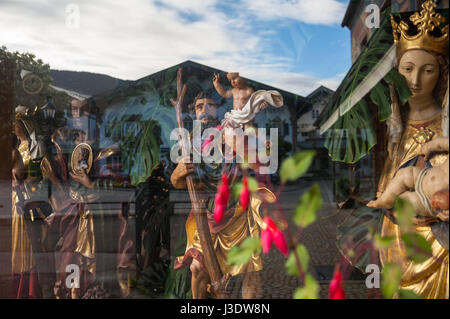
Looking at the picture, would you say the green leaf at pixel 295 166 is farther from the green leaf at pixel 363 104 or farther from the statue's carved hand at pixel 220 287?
the statue's carved hand at pixel 220 287

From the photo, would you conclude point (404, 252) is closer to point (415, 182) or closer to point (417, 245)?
point (415, 182)

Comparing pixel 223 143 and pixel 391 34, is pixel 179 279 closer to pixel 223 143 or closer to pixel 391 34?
pixel 223 143

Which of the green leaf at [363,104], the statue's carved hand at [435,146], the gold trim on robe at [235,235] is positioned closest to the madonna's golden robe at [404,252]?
the statue's carved hand at [435,146]

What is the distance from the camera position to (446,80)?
281 centimetres

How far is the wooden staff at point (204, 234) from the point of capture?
310cm

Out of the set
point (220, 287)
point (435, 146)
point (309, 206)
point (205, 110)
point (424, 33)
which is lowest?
point (220, 287)

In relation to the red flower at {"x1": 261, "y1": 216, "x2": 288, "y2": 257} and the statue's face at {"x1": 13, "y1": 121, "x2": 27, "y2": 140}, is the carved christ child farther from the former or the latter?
the statue's face at {"x1": 13, "y1": 121, "x2": 27, "y2": 140}

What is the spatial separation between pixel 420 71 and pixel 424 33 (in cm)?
26

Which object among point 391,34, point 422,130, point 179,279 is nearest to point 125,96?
point 179,279

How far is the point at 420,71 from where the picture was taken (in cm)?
283

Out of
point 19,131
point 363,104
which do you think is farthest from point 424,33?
point 19,131

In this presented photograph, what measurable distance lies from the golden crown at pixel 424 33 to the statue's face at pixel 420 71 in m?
0.05
